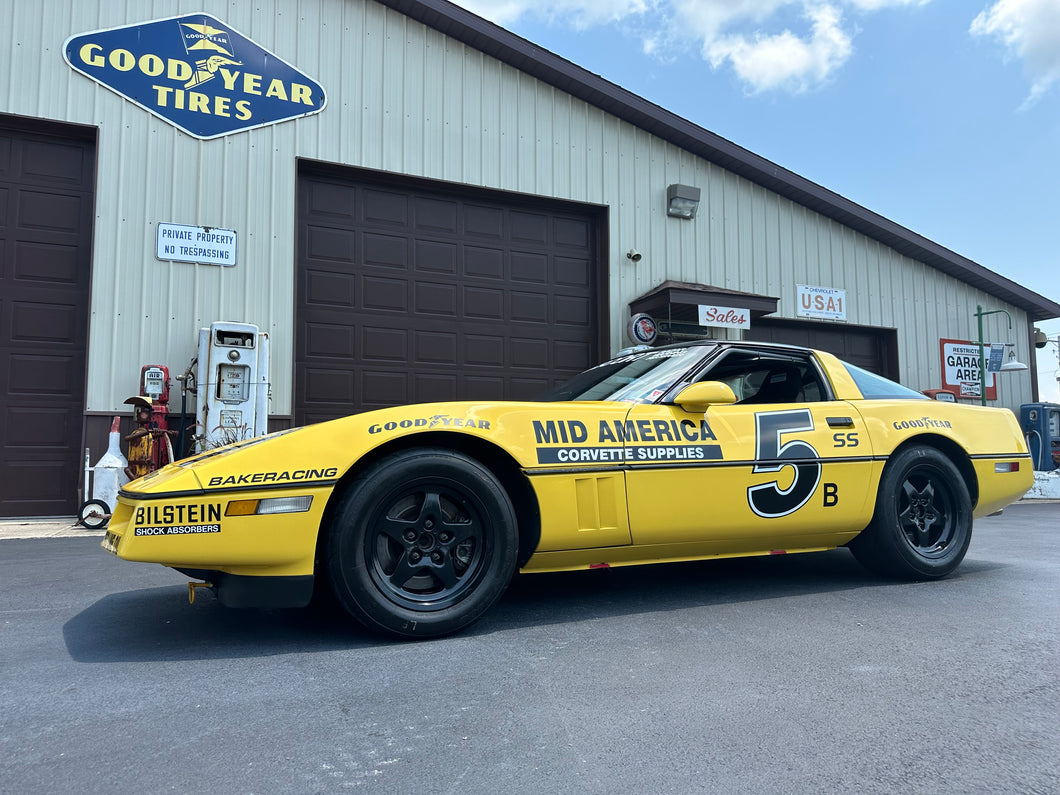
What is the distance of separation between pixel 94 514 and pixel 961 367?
587 inches

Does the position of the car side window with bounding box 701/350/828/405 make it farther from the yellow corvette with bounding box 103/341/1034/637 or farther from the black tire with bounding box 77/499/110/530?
the black tire with bounding box 77/499/110/530

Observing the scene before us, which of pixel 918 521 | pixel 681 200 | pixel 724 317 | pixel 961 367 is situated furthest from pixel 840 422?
pixel 961 367

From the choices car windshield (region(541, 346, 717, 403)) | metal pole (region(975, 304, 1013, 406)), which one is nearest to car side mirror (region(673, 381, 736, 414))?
car windshield (region(541, 346, 717, 403))

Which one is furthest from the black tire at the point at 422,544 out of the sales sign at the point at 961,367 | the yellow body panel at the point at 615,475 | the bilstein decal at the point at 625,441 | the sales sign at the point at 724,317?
the sales sign at the point at 961,367

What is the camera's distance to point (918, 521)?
4.03 m

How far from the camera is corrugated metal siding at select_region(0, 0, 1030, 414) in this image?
8.05 meters

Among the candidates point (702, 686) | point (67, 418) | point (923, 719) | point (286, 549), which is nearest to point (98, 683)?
point (286, 549)

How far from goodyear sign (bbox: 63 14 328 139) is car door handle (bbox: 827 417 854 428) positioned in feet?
25.7

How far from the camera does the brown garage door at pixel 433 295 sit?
29.9 ft

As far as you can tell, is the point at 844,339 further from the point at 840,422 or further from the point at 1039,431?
the point at 840,422

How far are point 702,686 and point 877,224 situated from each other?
12556 mm

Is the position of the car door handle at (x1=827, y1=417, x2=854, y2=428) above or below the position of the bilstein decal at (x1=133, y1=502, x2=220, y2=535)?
above

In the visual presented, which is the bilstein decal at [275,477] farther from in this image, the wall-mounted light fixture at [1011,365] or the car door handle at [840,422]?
the wall-mounted light fixture at [1011,365]

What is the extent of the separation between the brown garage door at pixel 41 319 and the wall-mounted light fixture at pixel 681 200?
26.2 ft
